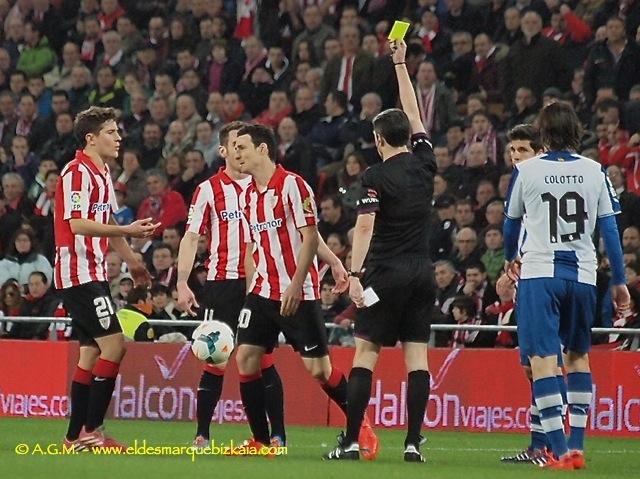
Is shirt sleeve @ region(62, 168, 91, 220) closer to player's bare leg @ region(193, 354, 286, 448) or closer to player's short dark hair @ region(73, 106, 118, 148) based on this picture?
player's short dark hair @ region(73, 106, 118, 148)

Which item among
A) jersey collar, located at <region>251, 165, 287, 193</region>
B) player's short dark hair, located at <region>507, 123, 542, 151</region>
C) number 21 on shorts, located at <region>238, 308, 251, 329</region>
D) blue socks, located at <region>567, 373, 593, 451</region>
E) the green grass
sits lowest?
the green grass

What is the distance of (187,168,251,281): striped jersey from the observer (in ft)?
40.0

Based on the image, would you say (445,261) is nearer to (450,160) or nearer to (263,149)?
(450,160)

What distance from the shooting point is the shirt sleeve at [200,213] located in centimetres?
1211

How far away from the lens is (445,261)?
16906 mm

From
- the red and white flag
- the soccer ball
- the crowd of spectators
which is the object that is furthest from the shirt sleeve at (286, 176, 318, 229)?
the red and white flag

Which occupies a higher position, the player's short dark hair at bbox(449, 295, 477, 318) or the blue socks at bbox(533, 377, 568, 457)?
the player's short dark hair at bbox(449, 295, 477, 318)

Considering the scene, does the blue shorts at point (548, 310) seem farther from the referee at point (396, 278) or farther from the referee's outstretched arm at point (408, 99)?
the referee's outstretched arm at point (408, 99)

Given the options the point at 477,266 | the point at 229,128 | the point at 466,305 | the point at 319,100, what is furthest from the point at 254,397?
the point at 319,100

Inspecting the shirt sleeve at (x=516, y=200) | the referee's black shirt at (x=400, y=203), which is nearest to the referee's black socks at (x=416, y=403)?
the referee's black shirt at (x=400, y=203)

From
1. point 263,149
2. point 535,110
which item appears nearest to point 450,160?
point 535,110

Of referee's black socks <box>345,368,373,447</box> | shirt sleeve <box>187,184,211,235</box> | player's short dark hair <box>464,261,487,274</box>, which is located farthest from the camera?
player's short dark hair <box>464,261,487,274</box>

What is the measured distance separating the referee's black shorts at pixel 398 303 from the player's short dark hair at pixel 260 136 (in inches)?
44.1

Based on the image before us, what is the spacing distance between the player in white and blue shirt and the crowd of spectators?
5.45 metres
